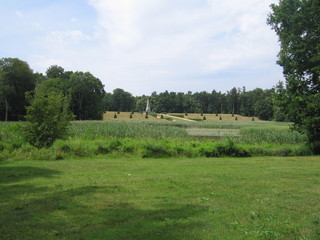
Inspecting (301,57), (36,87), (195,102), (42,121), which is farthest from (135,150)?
(195,102)

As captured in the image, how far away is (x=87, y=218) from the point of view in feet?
17.5

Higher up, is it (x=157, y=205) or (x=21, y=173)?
→ (x=157, y=205)

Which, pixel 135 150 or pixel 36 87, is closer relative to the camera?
pixel 135 150

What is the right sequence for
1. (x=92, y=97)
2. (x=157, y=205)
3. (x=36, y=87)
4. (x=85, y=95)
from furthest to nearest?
(x=92, y=97) → (x=85, y=95) → (x=36, y=87) → (x=157, y=205)

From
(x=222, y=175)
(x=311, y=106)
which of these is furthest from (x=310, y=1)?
(x=222, y=175)

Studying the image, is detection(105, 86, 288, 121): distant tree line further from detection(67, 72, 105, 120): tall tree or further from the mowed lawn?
the mowed lawn

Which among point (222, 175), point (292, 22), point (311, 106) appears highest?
point (292, 22)

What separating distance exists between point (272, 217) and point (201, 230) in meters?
1.59

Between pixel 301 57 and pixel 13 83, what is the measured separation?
58520 millimetres

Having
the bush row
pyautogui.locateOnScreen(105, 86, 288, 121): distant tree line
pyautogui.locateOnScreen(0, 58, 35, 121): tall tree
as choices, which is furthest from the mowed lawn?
pyautogui.locateOnScreen(105, 86, 288, 121): distant tree line

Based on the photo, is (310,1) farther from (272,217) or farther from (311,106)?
(272,217)

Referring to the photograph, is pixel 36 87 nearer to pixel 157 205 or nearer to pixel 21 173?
pixel 21 173

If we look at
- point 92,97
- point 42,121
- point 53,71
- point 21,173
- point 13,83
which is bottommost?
point 21,173

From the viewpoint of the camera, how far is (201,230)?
15.5 feet
